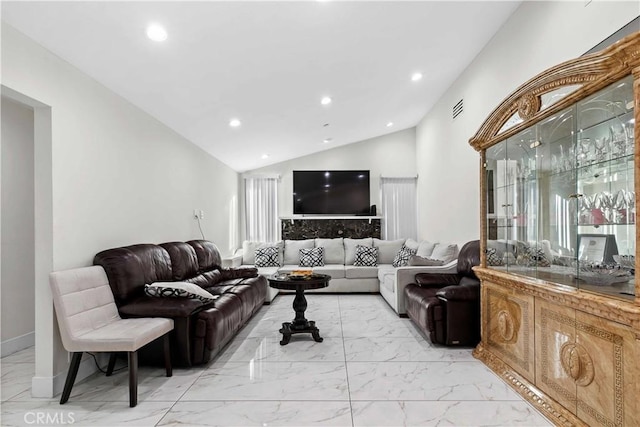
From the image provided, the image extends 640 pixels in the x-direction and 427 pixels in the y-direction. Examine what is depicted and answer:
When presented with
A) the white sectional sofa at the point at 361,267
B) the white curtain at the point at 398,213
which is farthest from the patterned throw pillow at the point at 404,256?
the white curtain at the point at 398,213

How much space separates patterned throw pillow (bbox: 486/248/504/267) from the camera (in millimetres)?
3057

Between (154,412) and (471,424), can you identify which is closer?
(471,424)

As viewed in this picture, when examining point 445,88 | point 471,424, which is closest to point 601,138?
point 471,424

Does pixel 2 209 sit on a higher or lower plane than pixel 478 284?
higher

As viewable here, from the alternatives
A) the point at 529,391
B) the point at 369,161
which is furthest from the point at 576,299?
the point at 369,161

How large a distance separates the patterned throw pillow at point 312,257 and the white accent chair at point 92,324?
12.5ft

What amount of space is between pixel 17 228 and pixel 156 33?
259cm

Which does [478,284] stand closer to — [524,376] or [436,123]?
[524,376]

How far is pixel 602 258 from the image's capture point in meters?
2.02

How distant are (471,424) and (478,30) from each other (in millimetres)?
3660

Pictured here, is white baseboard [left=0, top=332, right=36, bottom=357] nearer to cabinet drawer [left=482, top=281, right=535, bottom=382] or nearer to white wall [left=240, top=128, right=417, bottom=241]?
cabinet drawer [left=482, top=281, right=535, bottom=382]

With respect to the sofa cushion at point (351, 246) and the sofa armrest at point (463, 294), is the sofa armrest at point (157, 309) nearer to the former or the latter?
the sofa armrest at point (463, 294)

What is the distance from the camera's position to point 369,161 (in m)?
7.42

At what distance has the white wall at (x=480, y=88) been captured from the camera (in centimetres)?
259
